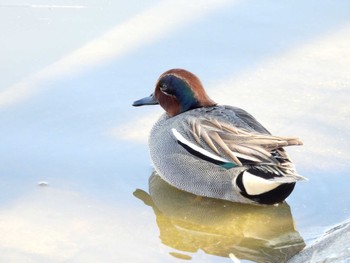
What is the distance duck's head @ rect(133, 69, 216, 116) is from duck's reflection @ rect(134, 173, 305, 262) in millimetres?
516

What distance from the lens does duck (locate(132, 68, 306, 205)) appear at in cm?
489

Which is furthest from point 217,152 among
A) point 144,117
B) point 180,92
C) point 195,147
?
point 144,117

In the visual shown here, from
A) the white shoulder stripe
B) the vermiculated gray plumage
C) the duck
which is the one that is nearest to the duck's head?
the duck

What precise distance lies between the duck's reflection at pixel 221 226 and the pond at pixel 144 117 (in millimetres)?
12

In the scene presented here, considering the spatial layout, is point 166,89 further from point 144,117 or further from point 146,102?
point 144,117

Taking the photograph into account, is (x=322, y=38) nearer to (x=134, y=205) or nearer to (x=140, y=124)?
(x=140, y=124)

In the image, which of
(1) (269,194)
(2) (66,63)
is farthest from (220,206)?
(2) (66,63)

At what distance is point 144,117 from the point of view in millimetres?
5957

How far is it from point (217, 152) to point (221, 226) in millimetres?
467

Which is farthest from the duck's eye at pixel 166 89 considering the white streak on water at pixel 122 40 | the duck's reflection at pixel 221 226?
the white streak on water at pixel 122 40

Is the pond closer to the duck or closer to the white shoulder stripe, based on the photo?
the duck

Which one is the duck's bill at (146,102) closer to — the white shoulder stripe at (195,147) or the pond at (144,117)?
the pond at (144,117)

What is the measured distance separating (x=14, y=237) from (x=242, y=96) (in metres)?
2.28

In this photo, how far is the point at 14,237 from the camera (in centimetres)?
450
